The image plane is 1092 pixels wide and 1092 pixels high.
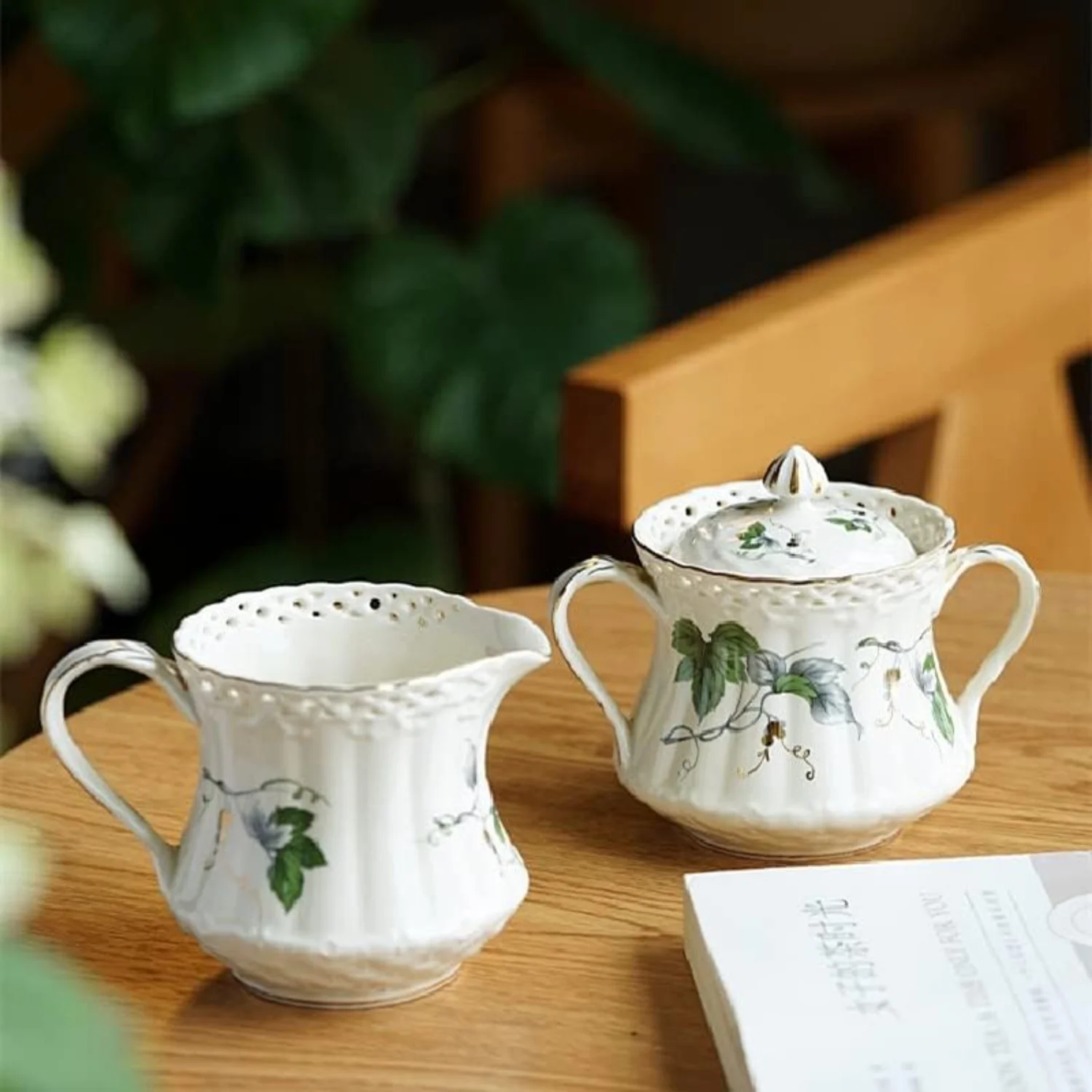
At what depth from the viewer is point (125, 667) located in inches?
23.1

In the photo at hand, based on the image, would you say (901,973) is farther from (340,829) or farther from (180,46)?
(180,46)

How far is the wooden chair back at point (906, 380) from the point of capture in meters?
1.00

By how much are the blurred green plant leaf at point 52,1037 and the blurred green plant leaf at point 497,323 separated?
4.29 ft

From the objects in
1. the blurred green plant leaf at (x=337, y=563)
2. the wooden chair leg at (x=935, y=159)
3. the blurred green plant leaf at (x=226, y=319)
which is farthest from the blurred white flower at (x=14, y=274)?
the wooden chair leg at (x=935, y=159)

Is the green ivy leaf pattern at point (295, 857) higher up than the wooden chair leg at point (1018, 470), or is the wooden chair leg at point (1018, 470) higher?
the green ivy leaf pattern at point (295, 857)

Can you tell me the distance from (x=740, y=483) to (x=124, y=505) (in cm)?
140

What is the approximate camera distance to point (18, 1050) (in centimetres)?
21

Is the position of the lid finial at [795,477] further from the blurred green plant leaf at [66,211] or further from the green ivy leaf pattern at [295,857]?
the blurred green plant leaf at [66,211]

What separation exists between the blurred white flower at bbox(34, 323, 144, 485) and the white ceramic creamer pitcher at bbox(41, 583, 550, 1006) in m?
0.24

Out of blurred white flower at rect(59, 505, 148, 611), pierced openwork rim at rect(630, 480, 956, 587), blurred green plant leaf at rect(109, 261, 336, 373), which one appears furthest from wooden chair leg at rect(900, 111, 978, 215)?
blurred white flower at rect(59, 505, 148, 611)

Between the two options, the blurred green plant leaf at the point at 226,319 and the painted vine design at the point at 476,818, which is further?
the blurred green plant leaf at the point at 226,319

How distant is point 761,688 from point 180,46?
2.97ft

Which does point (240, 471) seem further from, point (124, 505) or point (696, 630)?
point (696, 630)

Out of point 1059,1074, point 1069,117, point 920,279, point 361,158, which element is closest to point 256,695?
point 1059,1074
